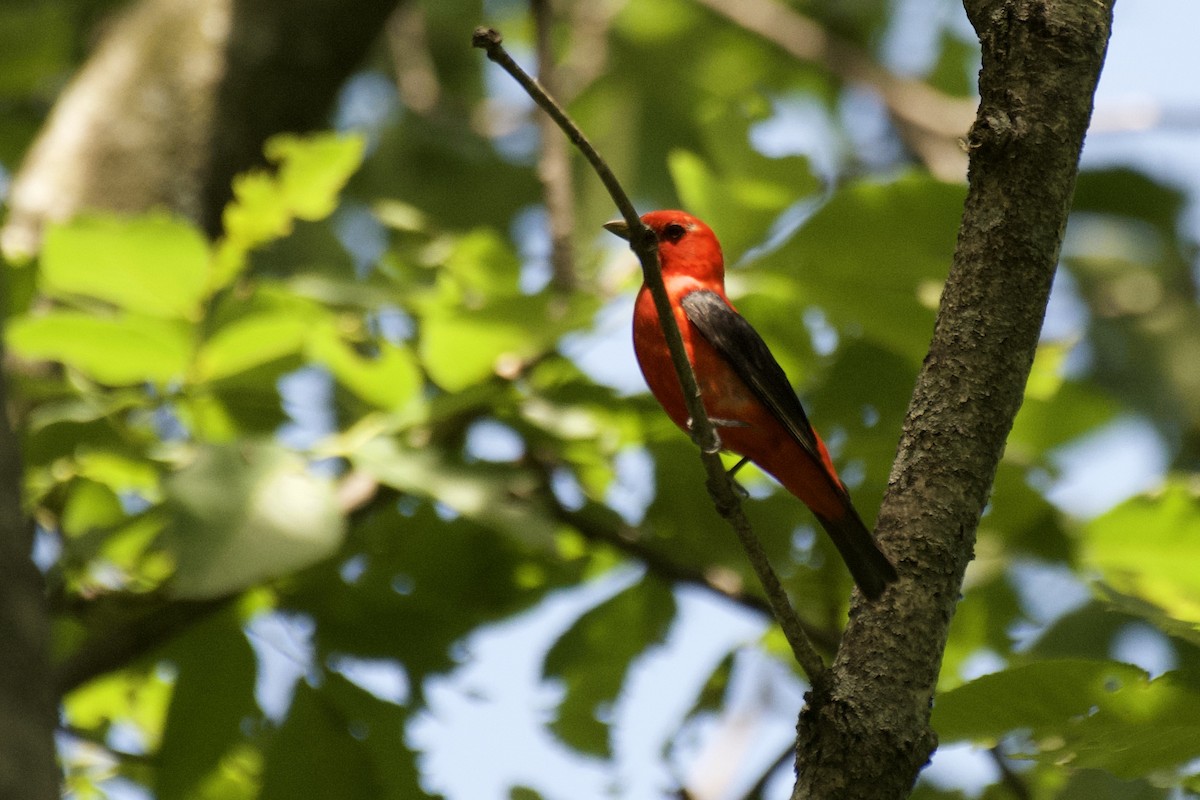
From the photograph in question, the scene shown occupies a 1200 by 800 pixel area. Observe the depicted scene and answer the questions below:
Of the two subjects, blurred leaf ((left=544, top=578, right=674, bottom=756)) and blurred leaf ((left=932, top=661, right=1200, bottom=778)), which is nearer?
blurred leaf ((left=932, top=661, right=1200, bottom=778))

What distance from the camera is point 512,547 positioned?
12.3 ft

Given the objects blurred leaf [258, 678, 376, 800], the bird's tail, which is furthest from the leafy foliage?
the bird's tail

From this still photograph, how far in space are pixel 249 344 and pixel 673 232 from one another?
147 cm

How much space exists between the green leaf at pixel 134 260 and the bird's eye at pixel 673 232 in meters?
1.48

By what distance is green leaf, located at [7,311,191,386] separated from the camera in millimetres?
3207

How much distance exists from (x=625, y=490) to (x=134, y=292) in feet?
4.65

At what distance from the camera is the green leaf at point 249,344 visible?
326 centimetres

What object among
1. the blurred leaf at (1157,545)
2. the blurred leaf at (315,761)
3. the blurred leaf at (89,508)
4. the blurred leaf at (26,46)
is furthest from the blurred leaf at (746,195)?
the blurred leaf at (26,46)

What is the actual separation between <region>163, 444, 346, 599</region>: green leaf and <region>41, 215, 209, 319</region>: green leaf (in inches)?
24.7

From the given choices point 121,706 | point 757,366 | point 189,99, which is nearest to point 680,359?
point 757,366

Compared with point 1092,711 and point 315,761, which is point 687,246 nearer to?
point 315,761

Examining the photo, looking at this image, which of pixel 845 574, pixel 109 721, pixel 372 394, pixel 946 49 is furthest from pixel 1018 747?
pixel 946 49

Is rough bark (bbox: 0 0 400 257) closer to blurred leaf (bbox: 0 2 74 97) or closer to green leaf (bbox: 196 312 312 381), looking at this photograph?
blurred leaf (bbox: 0 2 74 97)

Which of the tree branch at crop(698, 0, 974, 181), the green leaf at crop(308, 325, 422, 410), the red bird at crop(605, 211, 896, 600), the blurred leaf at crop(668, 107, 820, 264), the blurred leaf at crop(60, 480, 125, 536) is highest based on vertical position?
the tree branch at crop(698, 0, 974, 181)
